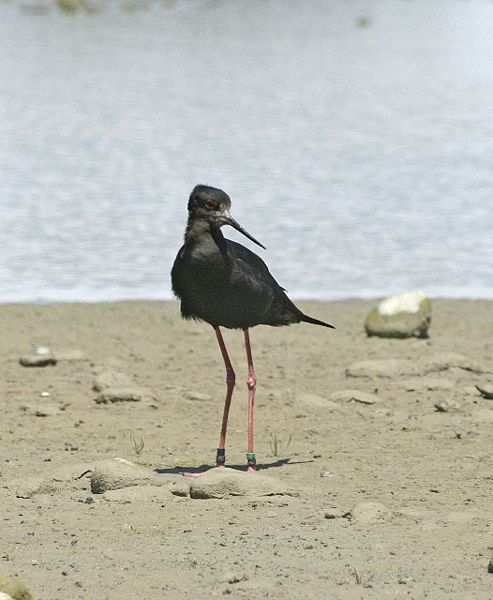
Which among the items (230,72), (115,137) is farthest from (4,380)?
(230,72)

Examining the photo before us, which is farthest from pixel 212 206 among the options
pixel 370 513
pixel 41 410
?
pixel 41 410

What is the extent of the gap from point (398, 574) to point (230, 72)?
31.0 meters

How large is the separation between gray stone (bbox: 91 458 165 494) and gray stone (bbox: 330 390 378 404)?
7.25 feet

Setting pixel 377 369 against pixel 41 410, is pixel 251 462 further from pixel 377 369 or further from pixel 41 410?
pixel 377 369

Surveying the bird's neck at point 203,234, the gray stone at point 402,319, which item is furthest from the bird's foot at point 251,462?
the gray stone at point 402,319

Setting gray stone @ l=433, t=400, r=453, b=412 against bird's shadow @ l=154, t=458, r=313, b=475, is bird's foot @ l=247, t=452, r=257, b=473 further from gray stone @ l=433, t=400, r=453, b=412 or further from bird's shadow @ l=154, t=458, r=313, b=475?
gray stone @ l=433, t=400, r=453, b=412

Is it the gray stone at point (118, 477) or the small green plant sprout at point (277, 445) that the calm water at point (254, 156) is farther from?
the gray stone at point (118, 477)

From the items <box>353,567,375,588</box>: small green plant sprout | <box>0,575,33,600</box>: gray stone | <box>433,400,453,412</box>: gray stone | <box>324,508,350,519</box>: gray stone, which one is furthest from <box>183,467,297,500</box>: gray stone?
<box>433,400,453,412</box>: gray stone

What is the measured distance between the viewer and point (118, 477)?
256 inches

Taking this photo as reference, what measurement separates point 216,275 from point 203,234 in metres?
0.22

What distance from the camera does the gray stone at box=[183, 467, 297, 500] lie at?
→ 636cm

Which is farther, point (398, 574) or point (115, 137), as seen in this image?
point (115, 137)

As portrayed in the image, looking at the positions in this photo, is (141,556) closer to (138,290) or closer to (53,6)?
(138,290)

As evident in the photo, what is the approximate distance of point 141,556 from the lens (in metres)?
5.56
